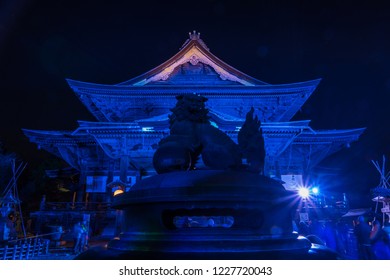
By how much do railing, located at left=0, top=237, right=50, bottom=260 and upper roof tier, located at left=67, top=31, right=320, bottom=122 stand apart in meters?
9.46

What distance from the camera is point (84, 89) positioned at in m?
15.5

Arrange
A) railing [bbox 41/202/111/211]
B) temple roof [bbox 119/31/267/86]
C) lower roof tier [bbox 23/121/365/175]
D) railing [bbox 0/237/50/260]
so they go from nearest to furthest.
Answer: railing [bbox 0/237/50/260], lower roof tier [bbox 23/121/365/175], railing [bbox 41/202/111/211], temple roof [bbox 119/31/267/86]

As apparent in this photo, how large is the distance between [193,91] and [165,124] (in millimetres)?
4320

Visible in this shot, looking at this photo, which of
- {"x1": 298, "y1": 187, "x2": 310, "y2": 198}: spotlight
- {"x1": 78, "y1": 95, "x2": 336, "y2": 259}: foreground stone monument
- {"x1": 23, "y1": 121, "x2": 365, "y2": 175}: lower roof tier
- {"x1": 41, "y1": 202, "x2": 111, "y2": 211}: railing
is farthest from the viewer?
{"x1": 298, "y1": 187, "x2": 310, "y2": 198}: spotlight

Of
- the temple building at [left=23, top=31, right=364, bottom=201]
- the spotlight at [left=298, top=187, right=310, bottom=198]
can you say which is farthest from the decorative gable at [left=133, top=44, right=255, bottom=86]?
the spotlight at [left=298, top=187, right=310, bottom=198]

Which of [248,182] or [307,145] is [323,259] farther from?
[307,145]

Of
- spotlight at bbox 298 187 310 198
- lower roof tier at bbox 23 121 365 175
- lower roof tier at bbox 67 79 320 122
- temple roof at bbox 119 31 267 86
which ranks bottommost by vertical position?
spotlight at bbox 298 187 310 198

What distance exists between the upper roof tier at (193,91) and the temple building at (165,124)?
52mm

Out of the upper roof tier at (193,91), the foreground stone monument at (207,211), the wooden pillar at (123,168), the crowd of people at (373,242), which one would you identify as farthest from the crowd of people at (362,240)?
the upper roof tier at (193,91)

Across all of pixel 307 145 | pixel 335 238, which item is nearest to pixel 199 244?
pixel 335 238

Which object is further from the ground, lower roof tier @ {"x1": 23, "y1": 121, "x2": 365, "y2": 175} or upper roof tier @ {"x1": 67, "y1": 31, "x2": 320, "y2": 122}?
upper roof tier @ {"x1": 67, "y1": 31, "x2": 320, "y2": 122}

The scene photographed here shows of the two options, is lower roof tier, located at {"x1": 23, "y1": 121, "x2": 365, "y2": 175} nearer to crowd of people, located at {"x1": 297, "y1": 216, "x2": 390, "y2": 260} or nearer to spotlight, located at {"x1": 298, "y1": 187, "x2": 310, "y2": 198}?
spotlight, located at {"x1": 298, "y1": 187, "x2": 310, "y2": 198}

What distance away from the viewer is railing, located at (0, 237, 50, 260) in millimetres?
6211

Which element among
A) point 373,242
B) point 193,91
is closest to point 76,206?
point 193,91
